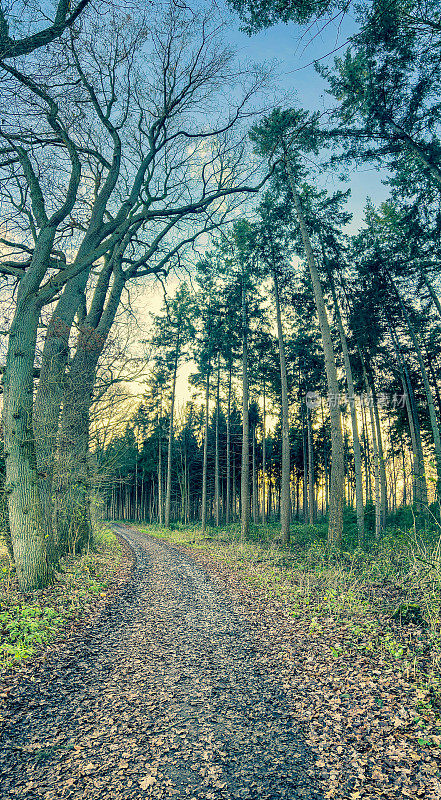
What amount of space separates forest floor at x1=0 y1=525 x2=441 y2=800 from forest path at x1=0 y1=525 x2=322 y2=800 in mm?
15

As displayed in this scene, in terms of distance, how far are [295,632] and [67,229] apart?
37.9 feet

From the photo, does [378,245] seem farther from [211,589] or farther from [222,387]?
[211,589]

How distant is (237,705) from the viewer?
12.7ft

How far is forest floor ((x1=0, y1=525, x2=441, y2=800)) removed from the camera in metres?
2.79

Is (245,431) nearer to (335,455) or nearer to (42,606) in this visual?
(335,455)

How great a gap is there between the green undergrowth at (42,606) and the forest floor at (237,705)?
335 mm

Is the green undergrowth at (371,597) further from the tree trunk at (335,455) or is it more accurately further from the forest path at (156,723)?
the forest path at (156,723)

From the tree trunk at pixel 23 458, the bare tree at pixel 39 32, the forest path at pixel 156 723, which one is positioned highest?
the bare tree at pixel 39 32

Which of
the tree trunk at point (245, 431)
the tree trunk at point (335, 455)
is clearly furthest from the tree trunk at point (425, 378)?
the tree trunk at point (335, 455)

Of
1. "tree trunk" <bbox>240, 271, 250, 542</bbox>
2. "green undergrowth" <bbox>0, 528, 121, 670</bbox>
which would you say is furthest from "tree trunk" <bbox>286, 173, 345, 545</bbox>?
"green undergrowth" <bbox>0, 528, 121, 670</bbox>

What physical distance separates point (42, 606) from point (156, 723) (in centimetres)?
379

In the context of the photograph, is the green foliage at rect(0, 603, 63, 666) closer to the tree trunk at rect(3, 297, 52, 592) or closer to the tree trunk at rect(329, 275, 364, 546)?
the tree trunk at rect(3, 297, 52, 592)

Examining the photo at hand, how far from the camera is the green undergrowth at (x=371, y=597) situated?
14.8 feet

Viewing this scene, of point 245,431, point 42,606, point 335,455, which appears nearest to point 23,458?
point 42,606
